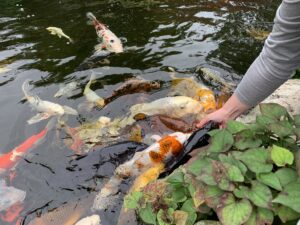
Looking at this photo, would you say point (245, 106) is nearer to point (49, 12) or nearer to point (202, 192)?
point (202, 192)

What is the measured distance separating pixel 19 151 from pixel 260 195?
290cm

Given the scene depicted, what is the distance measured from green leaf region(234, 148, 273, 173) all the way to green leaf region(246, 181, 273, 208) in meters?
0.09

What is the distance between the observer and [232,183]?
2182 millimetres

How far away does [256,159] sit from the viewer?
88.7 inches

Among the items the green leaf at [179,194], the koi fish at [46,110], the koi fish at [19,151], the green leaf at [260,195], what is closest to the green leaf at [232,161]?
the green leaf at [260,195]

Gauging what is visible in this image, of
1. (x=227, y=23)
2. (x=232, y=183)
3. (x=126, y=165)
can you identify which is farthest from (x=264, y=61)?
(x=227, y=23)

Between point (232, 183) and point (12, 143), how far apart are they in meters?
3.02

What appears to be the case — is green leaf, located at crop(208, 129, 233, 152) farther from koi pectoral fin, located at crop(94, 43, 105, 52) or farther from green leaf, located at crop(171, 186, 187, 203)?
koi pectoral fin, located at crop(94, 43, 105, 52)

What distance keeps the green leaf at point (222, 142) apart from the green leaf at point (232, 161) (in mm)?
107

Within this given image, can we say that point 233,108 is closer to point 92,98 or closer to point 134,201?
point 134,201

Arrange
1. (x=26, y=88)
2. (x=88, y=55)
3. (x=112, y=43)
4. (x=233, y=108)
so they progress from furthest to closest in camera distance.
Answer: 1. (x=88, y=55)
2. (x=112, y=43)
3. (x=26, y=88)
4. (x=233, y=108)

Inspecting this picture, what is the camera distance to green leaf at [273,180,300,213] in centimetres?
200

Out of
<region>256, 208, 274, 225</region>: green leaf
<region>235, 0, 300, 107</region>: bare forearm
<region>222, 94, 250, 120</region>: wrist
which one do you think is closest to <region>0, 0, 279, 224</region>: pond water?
<region>222, 94, 250, 120</region>: wrist

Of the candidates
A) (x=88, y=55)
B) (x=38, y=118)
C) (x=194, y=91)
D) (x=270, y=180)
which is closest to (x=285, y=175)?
(x=270, y=180)
